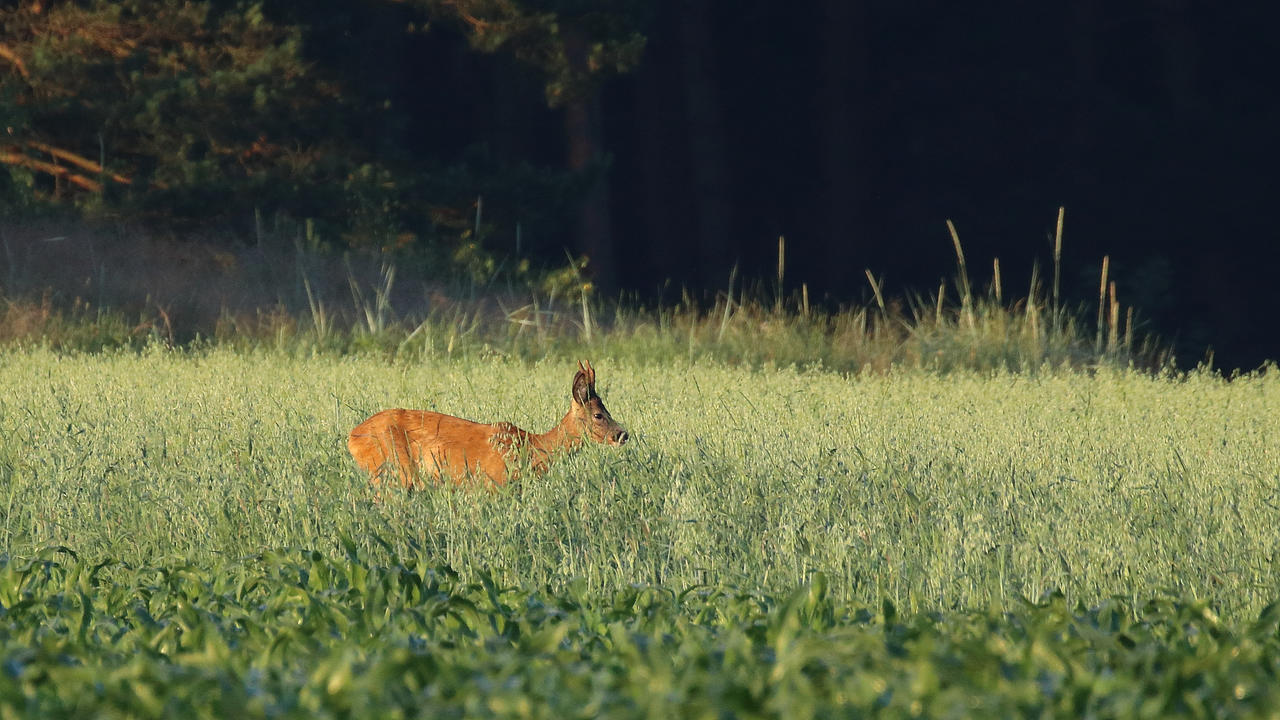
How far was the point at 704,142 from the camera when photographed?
23969mm

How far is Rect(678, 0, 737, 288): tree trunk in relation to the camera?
937 inches

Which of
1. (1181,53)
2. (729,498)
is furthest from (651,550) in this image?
(1181,53)

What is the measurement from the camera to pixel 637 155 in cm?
2831

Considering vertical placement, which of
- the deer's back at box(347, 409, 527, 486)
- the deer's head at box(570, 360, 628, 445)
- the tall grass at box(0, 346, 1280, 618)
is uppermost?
the deer's head at box(570, 360, 628, 445)

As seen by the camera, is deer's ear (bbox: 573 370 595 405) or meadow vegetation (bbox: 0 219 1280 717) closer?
meadow vegetation (bbox: 0 219 1280 717)

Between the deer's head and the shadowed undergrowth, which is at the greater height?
the deer's head

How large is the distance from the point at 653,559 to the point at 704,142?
19.6 m

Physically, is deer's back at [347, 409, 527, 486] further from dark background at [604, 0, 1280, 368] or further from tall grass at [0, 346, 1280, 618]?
dark background at [604, 0, 1280, 368]

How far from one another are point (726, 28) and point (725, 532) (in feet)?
75.3

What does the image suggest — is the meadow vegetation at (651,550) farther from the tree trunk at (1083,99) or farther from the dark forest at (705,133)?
the tree trunk at (1083,99)

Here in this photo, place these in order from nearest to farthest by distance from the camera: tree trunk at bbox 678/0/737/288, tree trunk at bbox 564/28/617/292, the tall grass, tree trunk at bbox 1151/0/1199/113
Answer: the tall grass
tree trunk at bbox 564/28/617/292
tree trunk at bbox 1151/0/1199/113
tree trunk at bbox 678/0/737/288

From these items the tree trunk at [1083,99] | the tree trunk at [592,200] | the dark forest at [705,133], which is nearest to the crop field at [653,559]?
the dark forest at [705,133]

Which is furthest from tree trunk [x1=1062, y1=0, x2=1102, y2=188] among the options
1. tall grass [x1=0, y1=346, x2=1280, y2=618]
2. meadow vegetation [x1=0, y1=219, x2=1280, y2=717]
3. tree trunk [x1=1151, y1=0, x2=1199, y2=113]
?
tall grass [x1=0, y1=346, x2=1280, y2=618]

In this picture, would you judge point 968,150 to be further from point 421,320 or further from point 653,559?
point 653,559
